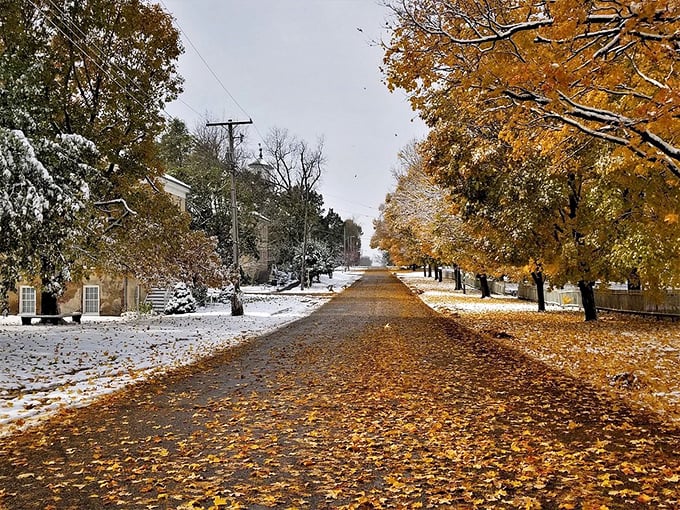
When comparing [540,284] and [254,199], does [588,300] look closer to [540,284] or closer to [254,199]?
[540,284]

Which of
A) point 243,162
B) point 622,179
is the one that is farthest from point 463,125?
point 243,162

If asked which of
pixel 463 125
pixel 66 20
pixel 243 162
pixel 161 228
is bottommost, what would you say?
pixel 161 228

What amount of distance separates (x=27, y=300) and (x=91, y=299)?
10.0ft

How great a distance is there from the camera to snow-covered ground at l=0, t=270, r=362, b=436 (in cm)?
852

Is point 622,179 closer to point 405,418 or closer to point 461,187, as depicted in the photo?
point 461,187

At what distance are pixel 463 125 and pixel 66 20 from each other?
12646mm

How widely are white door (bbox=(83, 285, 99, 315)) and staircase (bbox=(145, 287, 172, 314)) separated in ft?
7.80

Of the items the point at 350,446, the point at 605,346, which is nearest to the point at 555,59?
the point at 350,446

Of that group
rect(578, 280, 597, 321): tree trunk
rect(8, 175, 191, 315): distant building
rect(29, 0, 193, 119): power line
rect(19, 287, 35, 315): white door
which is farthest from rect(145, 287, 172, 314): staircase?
rect(578, 280, 597, 321): tree trunk

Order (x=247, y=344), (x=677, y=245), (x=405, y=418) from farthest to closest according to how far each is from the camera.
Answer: (x=247, y=344)
(x=677, y=245)
(x=405, y=418)

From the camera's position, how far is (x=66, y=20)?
18.4 m

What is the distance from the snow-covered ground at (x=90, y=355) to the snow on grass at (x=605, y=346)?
744 cm

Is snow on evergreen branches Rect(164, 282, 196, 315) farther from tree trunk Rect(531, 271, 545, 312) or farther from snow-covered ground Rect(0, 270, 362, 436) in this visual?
tree trunk Rect(531, 271, 545, 312)

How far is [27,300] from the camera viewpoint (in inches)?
1101
